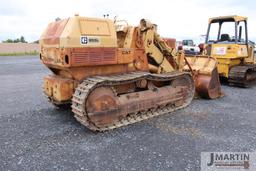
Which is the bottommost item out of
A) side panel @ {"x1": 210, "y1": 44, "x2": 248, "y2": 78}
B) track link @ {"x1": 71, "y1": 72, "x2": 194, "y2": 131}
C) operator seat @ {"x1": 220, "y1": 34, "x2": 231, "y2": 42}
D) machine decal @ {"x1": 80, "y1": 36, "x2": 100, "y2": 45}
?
track link @ {"x1": 71, "y1": 72, "x2": 194, "y2": 131}

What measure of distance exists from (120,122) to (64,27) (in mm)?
2243

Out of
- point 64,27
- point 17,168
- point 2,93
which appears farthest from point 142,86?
point 2,93

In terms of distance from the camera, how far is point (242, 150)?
4.64 m

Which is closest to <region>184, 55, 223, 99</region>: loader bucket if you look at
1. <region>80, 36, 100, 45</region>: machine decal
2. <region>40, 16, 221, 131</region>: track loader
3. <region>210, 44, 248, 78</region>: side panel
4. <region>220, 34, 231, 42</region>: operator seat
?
<region>40, 16, 221, 131</region>: track loader

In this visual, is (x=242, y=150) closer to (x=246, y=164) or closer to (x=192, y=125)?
(x=246, y=164)

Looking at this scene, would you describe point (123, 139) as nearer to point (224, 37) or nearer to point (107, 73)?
point (107, 73)

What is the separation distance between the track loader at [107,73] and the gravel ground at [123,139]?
36 centimetres

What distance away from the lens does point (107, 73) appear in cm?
607

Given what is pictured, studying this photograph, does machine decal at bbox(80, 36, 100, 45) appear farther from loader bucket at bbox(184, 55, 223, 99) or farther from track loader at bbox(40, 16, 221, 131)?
loader bucket at bbox(184, 55, 223, 99)

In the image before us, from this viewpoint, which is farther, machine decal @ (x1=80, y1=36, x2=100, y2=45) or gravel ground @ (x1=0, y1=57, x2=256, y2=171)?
machine decal @ (x1=80, y1=36, x2=100, y2=45)
